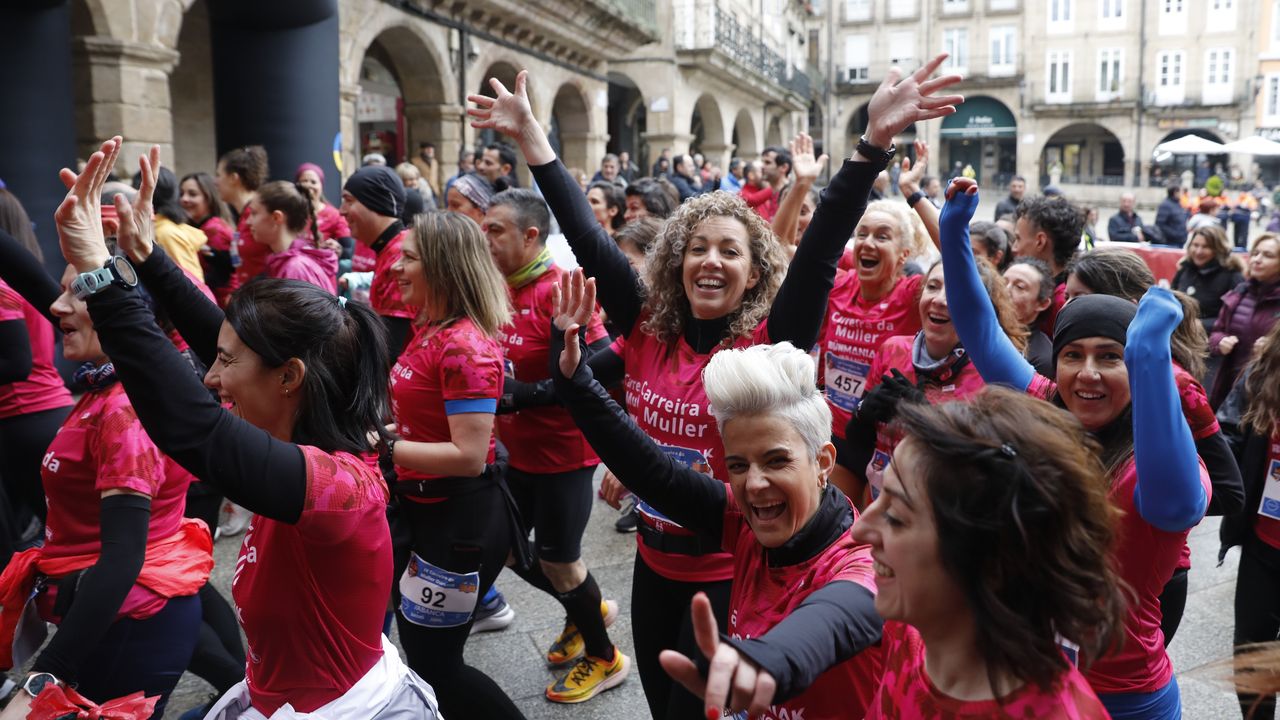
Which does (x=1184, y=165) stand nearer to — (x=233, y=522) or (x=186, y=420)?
(x=233, y=522)

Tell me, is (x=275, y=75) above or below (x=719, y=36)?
below

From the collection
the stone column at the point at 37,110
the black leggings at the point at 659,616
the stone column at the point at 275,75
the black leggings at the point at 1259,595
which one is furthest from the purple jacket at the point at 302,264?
the black leggings at the point at 1259,595

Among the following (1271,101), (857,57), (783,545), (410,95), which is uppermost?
(857,57)

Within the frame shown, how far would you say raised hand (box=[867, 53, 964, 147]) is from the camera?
8.74ft

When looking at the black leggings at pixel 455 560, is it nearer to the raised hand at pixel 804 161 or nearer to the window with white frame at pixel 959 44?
the raised hand at pixel 804 161

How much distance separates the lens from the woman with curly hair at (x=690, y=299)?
2.75m

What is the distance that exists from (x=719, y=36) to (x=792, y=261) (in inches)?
1033

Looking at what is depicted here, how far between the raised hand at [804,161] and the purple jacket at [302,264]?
2329 millimetres

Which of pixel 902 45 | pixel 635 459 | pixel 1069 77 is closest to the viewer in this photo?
pixel 635 459

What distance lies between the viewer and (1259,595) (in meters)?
3.39

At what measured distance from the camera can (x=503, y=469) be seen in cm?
337

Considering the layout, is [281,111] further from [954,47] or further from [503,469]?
[954,47]

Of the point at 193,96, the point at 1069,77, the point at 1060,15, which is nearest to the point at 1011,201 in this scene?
the point at 193,96

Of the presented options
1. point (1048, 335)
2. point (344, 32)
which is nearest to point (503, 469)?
point (1048, 335)
